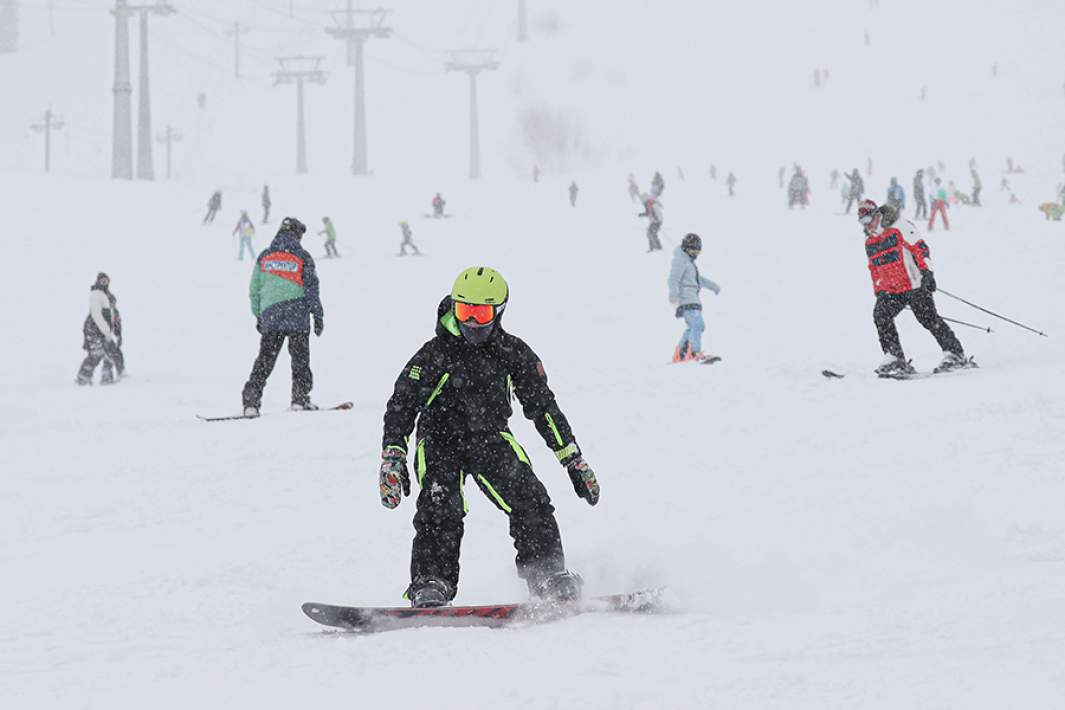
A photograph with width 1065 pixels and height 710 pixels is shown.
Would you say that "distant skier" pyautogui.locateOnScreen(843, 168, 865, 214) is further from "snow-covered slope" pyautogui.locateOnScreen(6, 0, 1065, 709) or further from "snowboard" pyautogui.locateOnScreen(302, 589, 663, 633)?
"snowboard" pyautogui.locateOnScreen(302, 589, 663, 633)

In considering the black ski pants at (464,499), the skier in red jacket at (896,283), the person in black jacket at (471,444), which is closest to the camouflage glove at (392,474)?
the person in black jacket at (471,444)

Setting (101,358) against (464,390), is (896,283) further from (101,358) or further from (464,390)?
(101,358)

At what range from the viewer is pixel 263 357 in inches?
388

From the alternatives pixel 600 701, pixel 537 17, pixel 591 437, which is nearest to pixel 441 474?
pixel 600 701

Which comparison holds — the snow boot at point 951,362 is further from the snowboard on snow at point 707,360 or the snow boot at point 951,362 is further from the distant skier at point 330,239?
the distant skier at point 330,239

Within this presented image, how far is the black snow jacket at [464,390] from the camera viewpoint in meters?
4.54

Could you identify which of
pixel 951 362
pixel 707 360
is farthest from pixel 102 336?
pixel 951 362

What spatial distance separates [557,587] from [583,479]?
16.9 inches

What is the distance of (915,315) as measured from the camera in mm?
9945

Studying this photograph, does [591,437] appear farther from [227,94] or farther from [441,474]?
[227,94]

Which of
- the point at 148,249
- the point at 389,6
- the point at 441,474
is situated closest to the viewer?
the point at 441,474

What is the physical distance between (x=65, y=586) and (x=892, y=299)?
725 cm

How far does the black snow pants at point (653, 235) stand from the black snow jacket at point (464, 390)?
2148cm

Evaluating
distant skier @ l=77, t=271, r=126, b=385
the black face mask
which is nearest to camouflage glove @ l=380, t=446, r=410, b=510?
the black face mask
